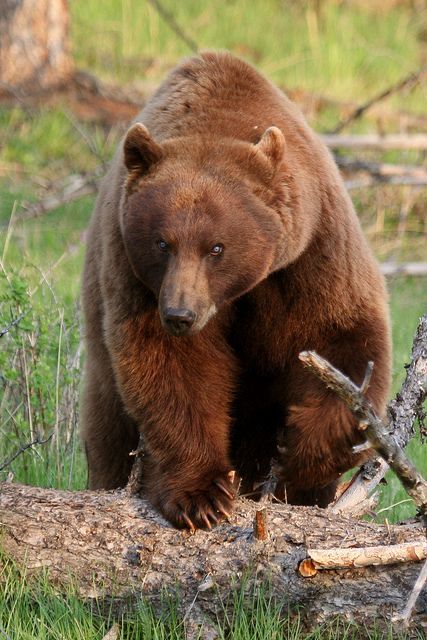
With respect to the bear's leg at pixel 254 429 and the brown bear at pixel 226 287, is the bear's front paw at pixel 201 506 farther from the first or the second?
the bear's leg at pixel 254 429

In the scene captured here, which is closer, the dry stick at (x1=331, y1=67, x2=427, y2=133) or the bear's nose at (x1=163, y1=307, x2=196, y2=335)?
the bear's nose at (x1=163, y1=307, x2=196, y2=335)

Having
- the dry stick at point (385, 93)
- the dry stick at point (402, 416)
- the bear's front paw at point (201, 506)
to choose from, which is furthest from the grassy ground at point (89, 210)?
the dry stick at point (385, 93)

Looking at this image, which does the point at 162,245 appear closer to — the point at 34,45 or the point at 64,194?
the point at 64,194

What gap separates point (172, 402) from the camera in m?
3.96

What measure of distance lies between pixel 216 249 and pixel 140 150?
458 mm

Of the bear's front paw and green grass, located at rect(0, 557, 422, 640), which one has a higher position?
the bear's front paw

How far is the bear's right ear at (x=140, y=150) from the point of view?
378 centimetres

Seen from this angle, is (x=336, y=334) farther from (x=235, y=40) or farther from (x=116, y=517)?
(x=235, y=40)

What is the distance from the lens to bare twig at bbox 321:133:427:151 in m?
10.0

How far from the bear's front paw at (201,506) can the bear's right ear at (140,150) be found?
116cm

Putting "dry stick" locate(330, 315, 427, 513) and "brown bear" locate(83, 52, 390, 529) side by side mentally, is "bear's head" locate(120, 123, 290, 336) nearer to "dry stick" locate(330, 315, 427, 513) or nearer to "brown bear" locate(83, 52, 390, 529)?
"brown bear" locate(83, 52, 390, 529)

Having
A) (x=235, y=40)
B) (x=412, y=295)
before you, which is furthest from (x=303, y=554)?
(x=235, y=40)

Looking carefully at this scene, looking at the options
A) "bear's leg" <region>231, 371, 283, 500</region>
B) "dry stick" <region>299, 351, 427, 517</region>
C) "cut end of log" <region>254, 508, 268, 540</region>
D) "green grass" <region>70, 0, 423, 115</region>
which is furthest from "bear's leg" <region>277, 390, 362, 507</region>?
"green grass" <region>70, 0, 423, 115</region>

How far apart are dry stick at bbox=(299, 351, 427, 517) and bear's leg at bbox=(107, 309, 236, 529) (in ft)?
3.43
